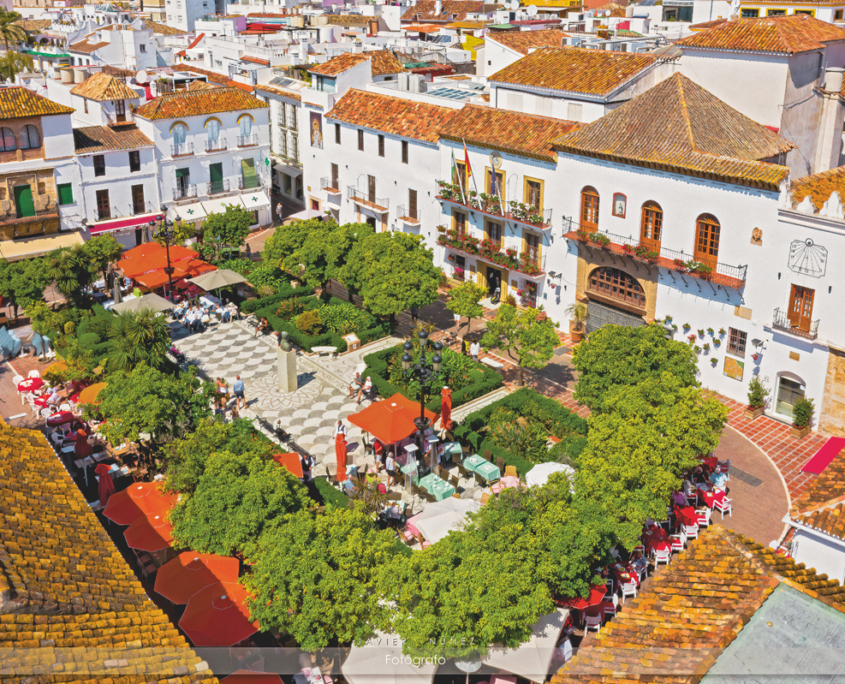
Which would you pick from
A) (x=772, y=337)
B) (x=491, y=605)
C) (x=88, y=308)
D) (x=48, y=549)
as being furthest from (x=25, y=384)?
(x=772, y=337)

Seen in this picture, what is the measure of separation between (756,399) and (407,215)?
2191 cm

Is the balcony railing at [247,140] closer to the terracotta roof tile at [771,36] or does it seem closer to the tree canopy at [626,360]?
the terracotta roof tile at [771,36]

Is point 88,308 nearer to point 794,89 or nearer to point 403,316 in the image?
point 403,316

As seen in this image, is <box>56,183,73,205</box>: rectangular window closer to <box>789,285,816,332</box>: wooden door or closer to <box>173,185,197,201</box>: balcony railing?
<box>173,185,197,201</box>: balcony railing

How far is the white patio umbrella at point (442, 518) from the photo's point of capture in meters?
22.8

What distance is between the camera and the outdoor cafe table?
2602 centimetres

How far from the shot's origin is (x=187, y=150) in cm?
4806

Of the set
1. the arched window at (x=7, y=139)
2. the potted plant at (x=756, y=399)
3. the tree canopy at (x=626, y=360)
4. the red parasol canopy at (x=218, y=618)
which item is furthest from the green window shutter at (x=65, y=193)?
the potted plant at (x=756, y=399)

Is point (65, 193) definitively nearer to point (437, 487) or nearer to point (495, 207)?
point (495, 207)

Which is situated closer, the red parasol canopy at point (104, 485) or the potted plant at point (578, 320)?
the red parasol canopy at point (104, 485)

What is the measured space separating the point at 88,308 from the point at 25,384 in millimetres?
8789

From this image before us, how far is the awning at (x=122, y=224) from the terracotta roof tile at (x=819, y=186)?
33.7 m

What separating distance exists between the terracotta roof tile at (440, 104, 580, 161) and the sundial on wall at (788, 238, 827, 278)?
11592mm

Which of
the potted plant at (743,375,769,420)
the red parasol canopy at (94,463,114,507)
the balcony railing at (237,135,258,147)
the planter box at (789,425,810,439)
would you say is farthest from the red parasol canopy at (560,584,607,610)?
the balcony railing at (237,135,258,147)
